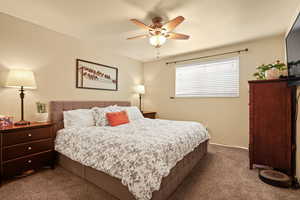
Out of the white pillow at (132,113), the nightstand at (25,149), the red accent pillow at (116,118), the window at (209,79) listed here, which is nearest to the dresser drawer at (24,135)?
the nightstand at (25,149)

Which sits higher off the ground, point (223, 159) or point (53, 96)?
point (53, 96)

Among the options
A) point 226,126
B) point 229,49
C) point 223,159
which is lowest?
point 223,159

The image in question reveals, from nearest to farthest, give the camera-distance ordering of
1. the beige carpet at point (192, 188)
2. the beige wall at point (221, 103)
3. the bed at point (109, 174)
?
the bed at point (109, 174) < the beige carpet at point (192, 188) < the beige wall at point (221, 103)

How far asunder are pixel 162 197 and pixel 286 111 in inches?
82.6

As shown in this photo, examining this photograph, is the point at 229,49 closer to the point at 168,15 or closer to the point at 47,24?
the point at 168,15

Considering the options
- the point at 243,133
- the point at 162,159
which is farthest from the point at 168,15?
the point at 243,133

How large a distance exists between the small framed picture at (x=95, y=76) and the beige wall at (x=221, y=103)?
1409 mm

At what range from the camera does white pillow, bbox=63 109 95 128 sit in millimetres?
2574

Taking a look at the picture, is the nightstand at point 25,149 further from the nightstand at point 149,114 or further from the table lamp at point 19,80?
the nightstand at point 149,114

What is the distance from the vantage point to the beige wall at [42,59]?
2.28 metres

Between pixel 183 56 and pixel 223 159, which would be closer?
pixel 223 159

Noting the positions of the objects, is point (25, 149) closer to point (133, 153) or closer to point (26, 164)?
point (26, 164)

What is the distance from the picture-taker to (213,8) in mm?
2045

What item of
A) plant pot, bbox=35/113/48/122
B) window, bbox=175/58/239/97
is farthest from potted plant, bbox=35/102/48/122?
window, bbox=175/58/239/97
